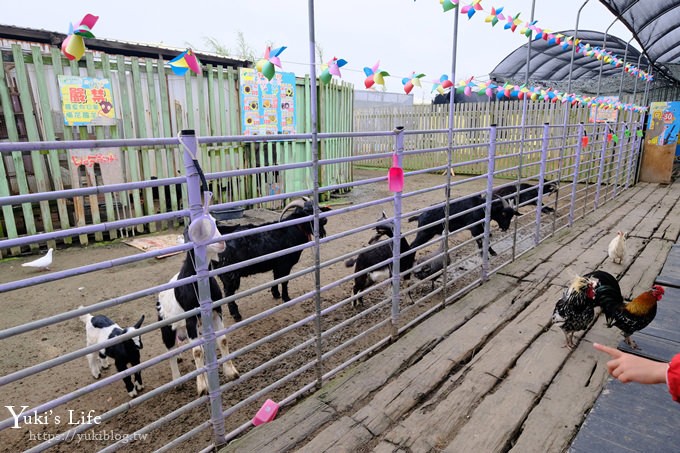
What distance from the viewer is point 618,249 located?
514 cm

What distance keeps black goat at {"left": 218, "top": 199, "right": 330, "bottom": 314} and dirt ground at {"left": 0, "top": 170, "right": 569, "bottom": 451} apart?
41 centimetres

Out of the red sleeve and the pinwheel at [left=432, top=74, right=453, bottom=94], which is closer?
the red sleeve

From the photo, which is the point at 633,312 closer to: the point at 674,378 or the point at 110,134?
the point at 674,378

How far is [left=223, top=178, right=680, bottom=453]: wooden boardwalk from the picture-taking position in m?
2.31

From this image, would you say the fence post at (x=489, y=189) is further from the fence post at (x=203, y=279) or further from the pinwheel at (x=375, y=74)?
the fence post at (x=203, y=279)

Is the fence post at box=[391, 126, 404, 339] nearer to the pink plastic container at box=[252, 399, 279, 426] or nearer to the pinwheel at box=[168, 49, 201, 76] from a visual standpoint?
the pink plastic container at box=[252, 399, 279, 426]

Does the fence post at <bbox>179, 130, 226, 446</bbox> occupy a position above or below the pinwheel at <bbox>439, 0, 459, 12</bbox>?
below

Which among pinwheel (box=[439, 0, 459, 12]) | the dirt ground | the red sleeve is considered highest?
pinwheel (box=[439, 0, 459, 12])

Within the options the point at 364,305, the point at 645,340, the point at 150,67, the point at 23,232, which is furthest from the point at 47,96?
the point at 645,340

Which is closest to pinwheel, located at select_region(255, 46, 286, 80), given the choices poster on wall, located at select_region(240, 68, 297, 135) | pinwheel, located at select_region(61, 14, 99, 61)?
pinwheel, located at select_region(61, 14, 99, 61)

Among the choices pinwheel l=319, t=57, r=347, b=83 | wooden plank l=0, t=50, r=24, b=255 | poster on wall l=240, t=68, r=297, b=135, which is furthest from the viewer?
Result: poster on wall l=240, t=68, r=297, b=135

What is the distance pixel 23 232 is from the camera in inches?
261

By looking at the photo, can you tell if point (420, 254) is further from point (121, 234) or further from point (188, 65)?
point (121, 234)

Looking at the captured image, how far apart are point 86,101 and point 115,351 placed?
5.16 meters
